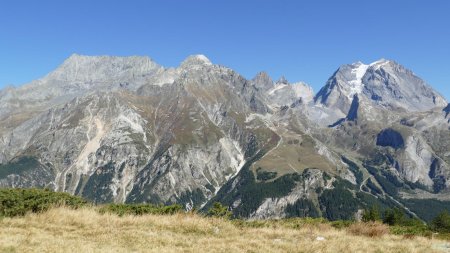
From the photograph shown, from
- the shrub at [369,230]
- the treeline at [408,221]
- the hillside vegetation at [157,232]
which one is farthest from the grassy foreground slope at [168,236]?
the treeline at [408,221]

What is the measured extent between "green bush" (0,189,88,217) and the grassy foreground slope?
0.70 metres

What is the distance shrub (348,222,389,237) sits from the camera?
23359 millimetres

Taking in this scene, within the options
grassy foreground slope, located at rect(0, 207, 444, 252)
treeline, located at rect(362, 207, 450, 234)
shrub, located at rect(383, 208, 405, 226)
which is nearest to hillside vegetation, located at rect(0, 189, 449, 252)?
grassy foreground slope, located at rect(0, 207, 444, 252)

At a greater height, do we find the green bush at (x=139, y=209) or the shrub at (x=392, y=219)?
the green bush at (x=139, y=209)

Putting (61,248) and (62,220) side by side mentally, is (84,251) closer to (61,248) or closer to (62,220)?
(61,248)

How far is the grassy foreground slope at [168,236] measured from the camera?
1752 cm

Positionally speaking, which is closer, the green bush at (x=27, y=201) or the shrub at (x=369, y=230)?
the green bush at (x=27, y=201)

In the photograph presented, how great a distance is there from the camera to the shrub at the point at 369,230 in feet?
76.6

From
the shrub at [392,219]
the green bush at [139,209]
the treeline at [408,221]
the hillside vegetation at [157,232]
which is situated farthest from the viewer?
the shrub at [392,219]

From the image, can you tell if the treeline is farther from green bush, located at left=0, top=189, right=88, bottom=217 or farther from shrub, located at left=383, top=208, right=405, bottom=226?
green bush, located at left=0, top=189, right=88, bottom=217

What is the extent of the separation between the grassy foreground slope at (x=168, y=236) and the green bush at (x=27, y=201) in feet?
2.31

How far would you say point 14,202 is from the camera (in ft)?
73.5

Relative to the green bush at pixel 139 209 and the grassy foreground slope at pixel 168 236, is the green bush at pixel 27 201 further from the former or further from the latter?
the green bush at pixel 139 209

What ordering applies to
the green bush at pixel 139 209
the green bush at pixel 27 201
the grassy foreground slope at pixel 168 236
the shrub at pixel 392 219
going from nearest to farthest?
the grassy foreground slope at pixel 168 236
the green bush at pixel 27 201
the green bush at pixel 139 209
the shrub at pixel 392 219
